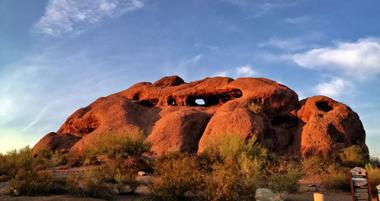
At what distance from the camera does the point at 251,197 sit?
14.2 m

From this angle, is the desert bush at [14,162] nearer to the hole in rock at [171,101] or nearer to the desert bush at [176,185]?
the desert bush at [176,185]

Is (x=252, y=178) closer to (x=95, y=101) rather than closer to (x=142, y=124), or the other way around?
(x=142, y=124)

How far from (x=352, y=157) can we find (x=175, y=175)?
16.5 m

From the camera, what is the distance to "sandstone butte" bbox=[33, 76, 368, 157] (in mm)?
29531

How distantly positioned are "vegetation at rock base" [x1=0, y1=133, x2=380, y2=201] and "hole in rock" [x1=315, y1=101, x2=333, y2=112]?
26.5 ft

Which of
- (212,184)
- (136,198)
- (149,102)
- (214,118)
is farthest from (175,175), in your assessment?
(149,102)

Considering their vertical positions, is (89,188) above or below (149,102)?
below

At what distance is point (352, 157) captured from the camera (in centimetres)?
2762

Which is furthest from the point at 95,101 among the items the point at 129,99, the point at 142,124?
the point at 142,124

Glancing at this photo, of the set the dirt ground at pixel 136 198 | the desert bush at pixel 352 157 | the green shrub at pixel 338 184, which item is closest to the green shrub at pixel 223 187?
the dirt ground at pixel 136 198

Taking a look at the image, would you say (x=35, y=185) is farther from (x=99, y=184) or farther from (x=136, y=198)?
(x=136, y=198)

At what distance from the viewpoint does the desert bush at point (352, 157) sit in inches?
1072

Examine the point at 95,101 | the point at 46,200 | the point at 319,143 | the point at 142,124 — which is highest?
the point at 95,101

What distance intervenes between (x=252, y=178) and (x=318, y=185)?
19.8ft
